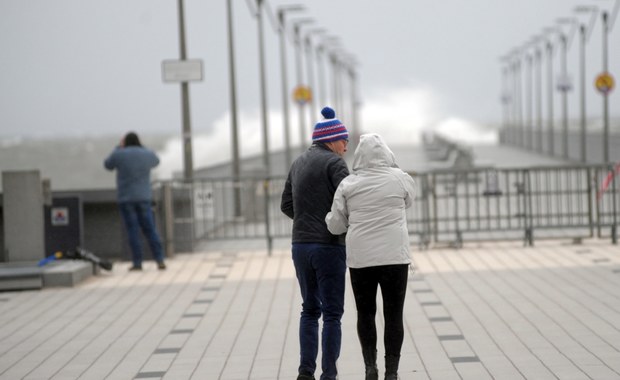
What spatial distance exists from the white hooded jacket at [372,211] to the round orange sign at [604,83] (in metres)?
37.2

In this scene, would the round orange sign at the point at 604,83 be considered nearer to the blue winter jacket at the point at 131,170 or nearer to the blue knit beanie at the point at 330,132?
the blue winter jacket at the point at 131,170

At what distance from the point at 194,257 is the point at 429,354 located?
9170 millimetres

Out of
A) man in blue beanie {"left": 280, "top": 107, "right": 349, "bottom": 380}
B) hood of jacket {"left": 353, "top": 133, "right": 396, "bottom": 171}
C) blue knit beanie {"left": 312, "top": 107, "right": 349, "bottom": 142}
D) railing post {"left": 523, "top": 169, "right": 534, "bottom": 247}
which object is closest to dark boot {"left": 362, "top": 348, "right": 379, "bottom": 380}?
man in blue beanie {"left": 280, "top": 107, "right": 349, "bottom": 380}

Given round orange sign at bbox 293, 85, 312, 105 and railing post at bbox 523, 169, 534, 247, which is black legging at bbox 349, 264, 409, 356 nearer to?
railing post at bbox 523, 169, 534, 247

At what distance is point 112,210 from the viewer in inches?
774

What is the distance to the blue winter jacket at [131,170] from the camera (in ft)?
54.9

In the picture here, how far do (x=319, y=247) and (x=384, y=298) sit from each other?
518mm

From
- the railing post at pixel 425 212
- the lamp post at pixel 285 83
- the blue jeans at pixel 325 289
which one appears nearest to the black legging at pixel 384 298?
the blue jeans at pixel 325 289

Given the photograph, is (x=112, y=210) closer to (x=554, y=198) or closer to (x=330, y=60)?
(x=554, y=198)

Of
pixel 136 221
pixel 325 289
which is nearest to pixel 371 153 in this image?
pixel 325 289

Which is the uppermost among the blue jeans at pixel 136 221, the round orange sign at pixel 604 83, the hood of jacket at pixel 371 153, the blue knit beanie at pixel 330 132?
the round orange sign at pixel 604 83

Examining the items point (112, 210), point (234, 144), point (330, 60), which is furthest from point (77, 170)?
point (112, 210)

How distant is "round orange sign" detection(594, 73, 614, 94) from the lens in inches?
1758

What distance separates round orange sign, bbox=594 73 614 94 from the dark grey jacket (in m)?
37.1
